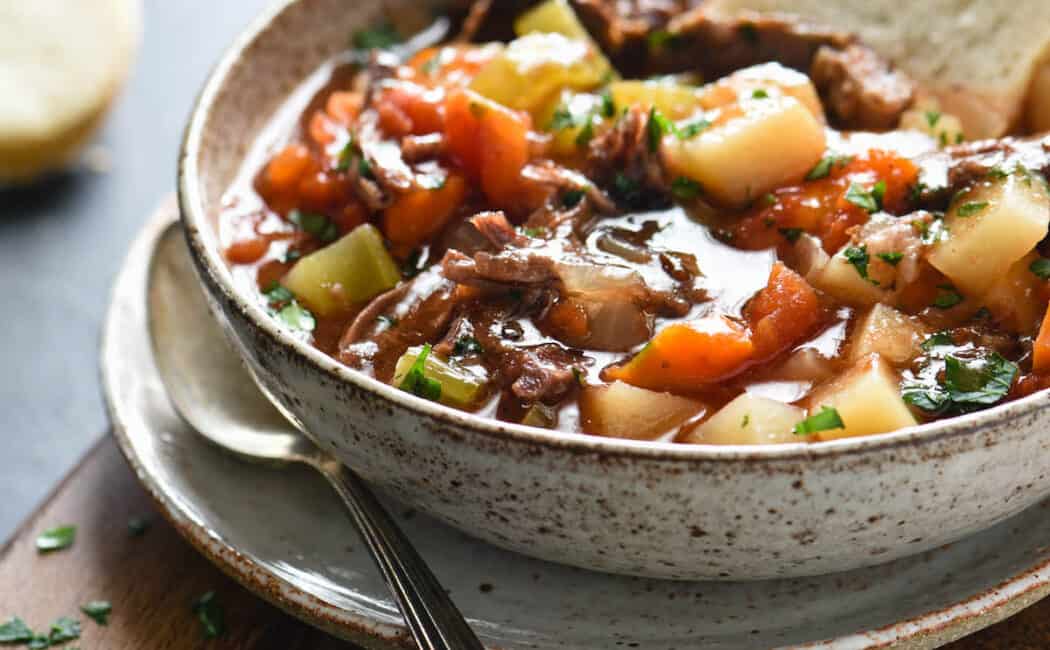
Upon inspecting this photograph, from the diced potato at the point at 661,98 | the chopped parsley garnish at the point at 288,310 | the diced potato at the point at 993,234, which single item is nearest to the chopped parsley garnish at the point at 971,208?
the diced potato at the point at 993,234


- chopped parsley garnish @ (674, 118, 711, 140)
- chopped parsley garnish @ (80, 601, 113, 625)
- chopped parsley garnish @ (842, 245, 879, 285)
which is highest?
chopped parsley garnish @ (674, 118, 711, 140)

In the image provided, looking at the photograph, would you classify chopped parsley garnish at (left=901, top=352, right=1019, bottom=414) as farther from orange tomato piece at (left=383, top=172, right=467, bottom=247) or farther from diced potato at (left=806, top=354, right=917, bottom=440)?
orange tomato piece at (left=383, top=172, right=467, bottom=247)

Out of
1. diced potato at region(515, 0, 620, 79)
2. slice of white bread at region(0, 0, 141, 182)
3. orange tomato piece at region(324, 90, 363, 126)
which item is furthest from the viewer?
slice of white bread at region(0, 0, 141, 182)

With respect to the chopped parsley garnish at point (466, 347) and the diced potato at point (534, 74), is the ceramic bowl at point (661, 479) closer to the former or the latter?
the chopped parsley garnish at point (466, 347)

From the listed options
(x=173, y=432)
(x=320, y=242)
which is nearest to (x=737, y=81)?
(x=320, y=242)

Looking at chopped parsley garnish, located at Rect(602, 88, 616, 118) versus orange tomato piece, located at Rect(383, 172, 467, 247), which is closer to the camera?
orange tomato piece, located at Rect(383, 172, 467, 247)

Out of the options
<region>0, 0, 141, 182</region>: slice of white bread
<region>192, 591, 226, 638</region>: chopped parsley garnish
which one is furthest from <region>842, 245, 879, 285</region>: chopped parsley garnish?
<region>0, 0, 141, 182</region>: slice of white bread

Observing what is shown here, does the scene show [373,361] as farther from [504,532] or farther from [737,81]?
[737,81]

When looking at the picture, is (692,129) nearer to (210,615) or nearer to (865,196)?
(865,196)
